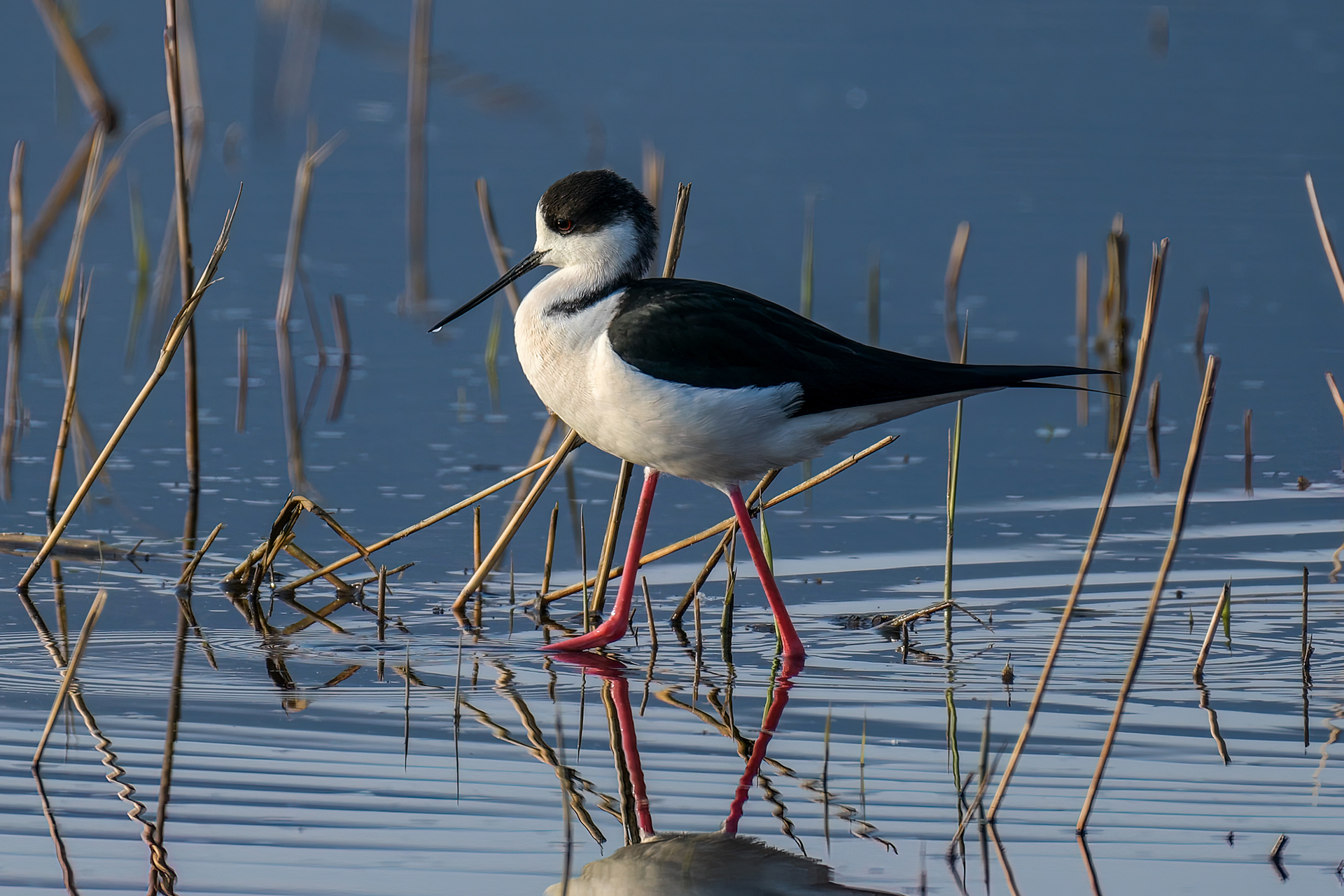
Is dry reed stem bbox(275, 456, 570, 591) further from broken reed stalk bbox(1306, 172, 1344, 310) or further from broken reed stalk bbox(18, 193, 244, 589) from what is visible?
broken reed stalk bbox(1306, 172, 1344, 310)

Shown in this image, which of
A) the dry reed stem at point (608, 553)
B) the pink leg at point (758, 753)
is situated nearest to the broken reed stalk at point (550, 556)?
the dry reed stem at point (608, 553)

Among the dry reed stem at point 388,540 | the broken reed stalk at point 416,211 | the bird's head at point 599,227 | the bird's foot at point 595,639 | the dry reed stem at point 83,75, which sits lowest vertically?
the bird's foot at point 595,639

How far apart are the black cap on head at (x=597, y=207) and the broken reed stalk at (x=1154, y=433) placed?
299 centimetres

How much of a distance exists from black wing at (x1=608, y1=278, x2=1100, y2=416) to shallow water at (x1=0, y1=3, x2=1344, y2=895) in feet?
2.71

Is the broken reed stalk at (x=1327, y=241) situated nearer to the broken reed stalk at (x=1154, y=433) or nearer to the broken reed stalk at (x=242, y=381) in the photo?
the broken reed stalk at (x=1154, y=433)

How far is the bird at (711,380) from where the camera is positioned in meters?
5.59

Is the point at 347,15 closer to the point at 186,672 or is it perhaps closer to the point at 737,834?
the point at 737,834

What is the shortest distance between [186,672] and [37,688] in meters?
0.42

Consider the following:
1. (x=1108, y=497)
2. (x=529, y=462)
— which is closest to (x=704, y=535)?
(x=529, y=462)

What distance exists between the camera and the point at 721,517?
24.6 ft

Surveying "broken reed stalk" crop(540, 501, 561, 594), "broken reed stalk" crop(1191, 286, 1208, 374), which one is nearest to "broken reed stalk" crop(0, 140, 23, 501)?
"broken reed stalk" crop(540, 501, 561, 594)

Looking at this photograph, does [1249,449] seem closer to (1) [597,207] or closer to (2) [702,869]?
(1) [597,207]

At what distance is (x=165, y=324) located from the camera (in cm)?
1020

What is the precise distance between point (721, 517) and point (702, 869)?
3.48 metres
